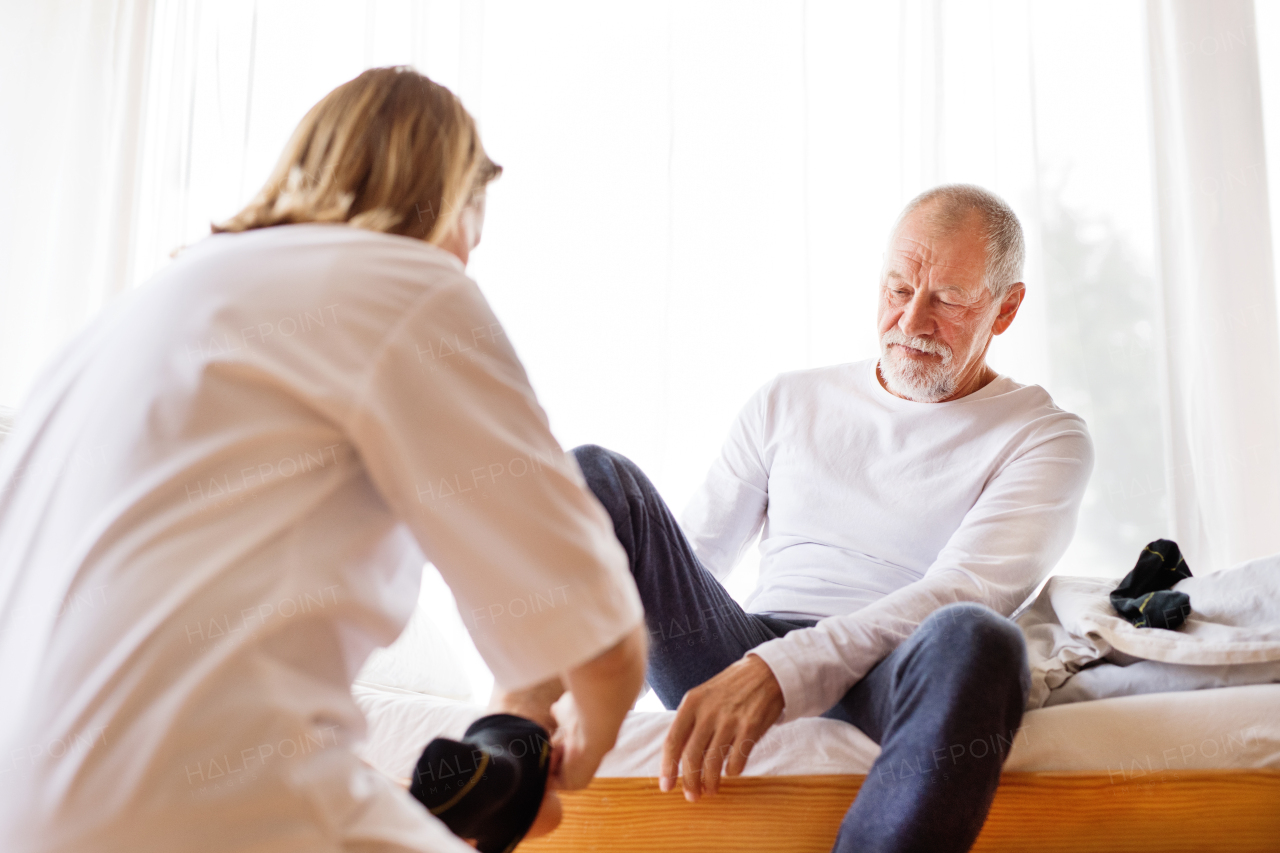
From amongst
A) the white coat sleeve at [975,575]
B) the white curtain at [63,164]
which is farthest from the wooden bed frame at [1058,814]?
the white curtain at [63,164]

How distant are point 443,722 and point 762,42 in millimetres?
1774

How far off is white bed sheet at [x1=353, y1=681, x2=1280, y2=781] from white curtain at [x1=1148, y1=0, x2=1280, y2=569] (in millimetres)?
1101

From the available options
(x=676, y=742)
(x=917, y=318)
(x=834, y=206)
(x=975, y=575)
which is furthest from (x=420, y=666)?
(x=834, y=206)

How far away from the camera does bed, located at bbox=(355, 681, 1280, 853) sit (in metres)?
1.04

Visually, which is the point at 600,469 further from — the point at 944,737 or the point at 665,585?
the point at 944,737

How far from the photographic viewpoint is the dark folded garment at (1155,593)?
1.21 meters

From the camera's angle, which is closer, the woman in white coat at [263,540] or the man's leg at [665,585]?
the woman in white coat at [263,540]

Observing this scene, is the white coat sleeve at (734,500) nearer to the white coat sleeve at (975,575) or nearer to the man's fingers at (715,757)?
the white coat sleeve at (975,575)

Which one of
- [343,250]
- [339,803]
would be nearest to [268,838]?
[339,803]

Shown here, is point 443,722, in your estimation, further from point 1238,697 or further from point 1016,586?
point 1238,697

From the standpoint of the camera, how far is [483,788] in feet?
2.22

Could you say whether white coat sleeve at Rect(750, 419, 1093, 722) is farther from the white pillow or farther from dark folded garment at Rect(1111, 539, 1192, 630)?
the white pillow

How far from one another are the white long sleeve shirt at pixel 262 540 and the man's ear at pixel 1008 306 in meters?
1.27

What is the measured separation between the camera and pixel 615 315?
2.28 meters
